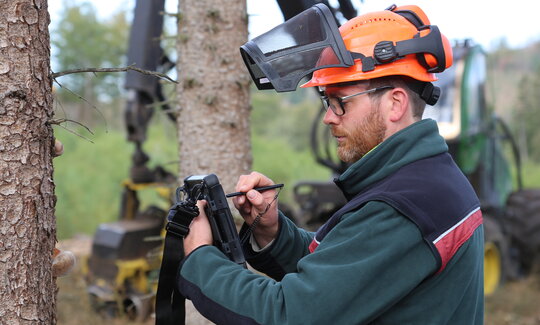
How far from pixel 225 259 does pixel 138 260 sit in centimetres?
361

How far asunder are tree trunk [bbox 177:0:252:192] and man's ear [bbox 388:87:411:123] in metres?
1.74

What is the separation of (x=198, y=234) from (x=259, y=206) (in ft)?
1.02

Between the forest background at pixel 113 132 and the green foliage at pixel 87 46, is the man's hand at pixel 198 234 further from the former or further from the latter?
the green foliage at pixel 87 46

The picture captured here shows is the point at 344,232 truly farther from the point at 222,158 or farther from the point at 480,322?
the point at 222,158

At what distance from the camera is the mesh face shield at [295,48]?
1.97 m

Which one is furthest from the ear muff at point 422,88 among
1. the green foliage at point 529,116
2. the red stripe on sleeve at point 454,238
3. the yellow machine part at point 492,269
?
the green foliage at point 529,116

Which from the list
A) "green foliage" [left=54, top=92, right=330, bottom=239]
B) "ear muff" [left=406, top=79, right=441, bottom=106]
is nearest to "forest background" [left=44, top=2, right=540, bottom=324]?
"green foliage" [left=54, top=92, right=330, bottom=239]

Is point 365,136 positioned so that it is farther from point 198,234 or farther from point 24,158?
point 24,158

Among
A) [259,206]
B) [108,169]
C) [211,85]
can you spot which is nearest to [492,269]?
[211,85]

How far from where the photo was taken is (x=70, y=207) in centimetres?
1014

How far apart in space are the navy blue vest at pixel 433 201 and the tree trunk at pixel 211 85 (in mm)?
1778

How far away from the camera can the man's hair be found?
192 cm

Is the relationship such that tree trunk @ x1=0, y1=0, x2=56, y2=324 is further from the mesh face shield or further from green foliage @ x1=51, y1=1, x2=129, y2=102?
green foliage @ x1=51, y1=1, x2=129, y2=102

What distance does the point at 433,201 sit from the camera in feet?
5.51
